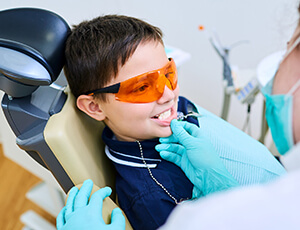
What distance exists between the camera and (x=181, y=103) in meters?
1.20

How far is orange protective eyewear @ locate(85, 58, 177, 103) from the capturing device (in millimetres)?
905

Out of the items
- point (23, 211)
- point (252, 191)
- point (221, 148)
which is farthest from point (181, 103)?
point (23, 211)

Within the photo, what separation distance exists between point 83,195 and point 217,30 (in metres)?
2.06

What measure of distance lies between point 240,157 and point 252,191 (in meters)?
0.56

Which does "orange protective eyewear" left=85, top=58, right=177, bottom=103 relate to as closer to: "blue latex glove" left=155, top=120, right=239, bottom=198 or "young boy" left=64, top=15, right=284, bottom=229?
"young boy" left=64, top=15, right=284, bottom=229

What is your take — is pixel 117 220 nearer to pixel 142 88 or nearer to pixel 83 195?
pixel 83 195

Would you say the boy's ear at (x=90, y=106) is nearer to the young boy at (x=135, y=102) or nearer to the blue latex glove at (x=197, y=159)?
the young boy at (x=135, y=102)

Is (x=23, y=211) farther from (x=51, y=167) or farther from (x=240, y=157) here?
(x=240, y=157)

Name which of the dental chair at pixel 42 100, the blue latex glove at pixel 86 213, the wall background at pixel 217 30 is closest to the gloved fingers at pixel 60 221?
the blue latex glove at pixel 86 213

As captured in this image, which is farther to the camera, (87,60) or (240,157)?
(240,157)

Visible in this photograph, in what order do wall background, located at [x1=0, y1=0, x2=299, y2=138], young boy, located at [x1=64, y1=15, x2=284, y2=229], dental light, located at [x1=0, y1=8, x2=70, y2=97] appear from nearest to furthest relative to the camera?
1. dental light, located at [x1=0, y1=8, x2=70, y2=97]
2. young boy, located at [x1=64, y1=15, x2=284, y2=229]
3. wall background, located at [x1=0, y1=0, x2=299, y2=138]

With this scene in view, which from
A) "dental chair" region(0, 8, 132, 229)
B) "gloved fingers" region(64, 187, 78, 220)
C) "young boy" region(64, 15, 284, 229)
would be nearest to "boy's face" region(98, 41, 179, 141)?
"young boy" region(64, 15, 284, 229)

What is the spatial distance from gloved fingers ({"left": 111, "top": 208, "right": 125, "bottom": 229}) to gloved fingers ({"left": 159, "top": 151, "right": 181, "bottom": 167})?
0.22m

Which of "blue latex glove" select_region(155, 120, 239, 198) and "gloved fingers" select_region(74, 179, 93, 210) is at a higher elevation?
"blue latex glove" select_region(155, 120, 239, 198)
